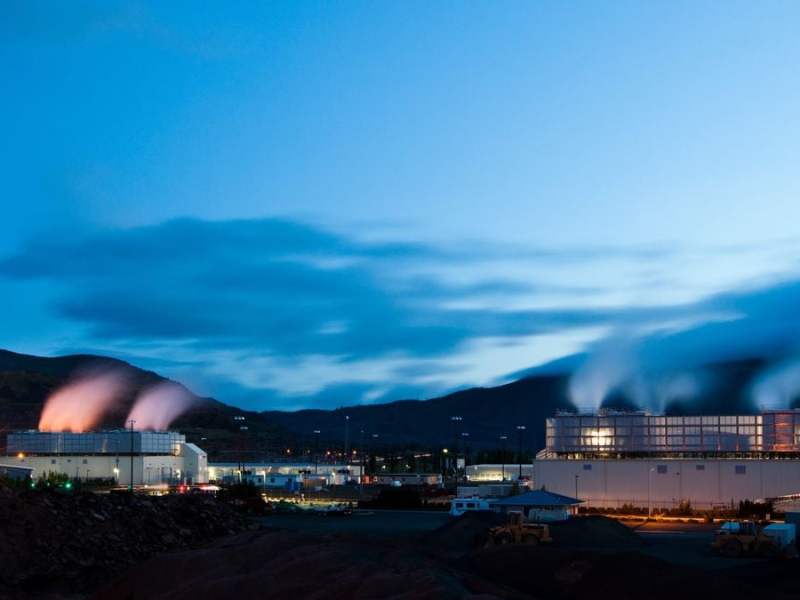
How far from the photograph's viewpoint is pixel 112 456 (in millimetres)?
93938

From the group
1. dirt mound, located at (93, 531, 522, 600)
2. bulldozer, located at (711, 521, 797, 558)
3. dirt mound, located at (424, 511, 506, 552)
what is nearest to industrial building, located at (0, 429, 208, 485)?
dirt mound, located at (424, 511, 506, 552)

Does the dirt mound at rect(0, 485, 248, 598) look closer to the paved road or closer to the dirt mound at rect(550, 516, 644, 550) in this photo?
the paved road

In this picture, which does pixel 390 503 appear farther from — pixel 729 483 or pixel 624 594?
pixel 624 594

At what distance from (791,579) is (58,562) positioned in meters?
21.7

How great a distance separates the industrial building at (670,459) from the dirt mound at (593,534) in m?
19.6

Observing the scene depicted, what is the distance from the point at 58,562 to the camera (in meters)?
31.6

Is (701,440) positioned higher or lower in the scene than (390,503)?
higher

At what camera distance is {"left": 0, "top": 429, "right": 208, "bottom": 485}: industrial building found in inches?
3629

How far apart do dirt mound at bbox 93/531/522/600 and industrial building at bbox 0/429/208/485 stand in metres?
66.6

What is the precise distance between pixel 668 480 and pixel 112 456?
170ft

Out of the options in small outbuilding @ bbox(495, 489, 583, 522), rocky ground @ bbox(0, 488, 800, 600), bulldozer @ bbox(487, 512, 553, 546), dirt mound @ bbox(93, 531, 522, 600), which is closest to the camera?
dirt mound @ bbox(93, 531, 522, 600)

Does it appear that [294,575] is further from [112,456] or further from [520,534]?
[112,456]

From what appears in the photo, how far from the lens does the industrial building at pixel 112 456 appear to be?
92.2 meters

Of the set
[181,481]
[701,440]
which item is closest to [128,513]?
[701,440]
